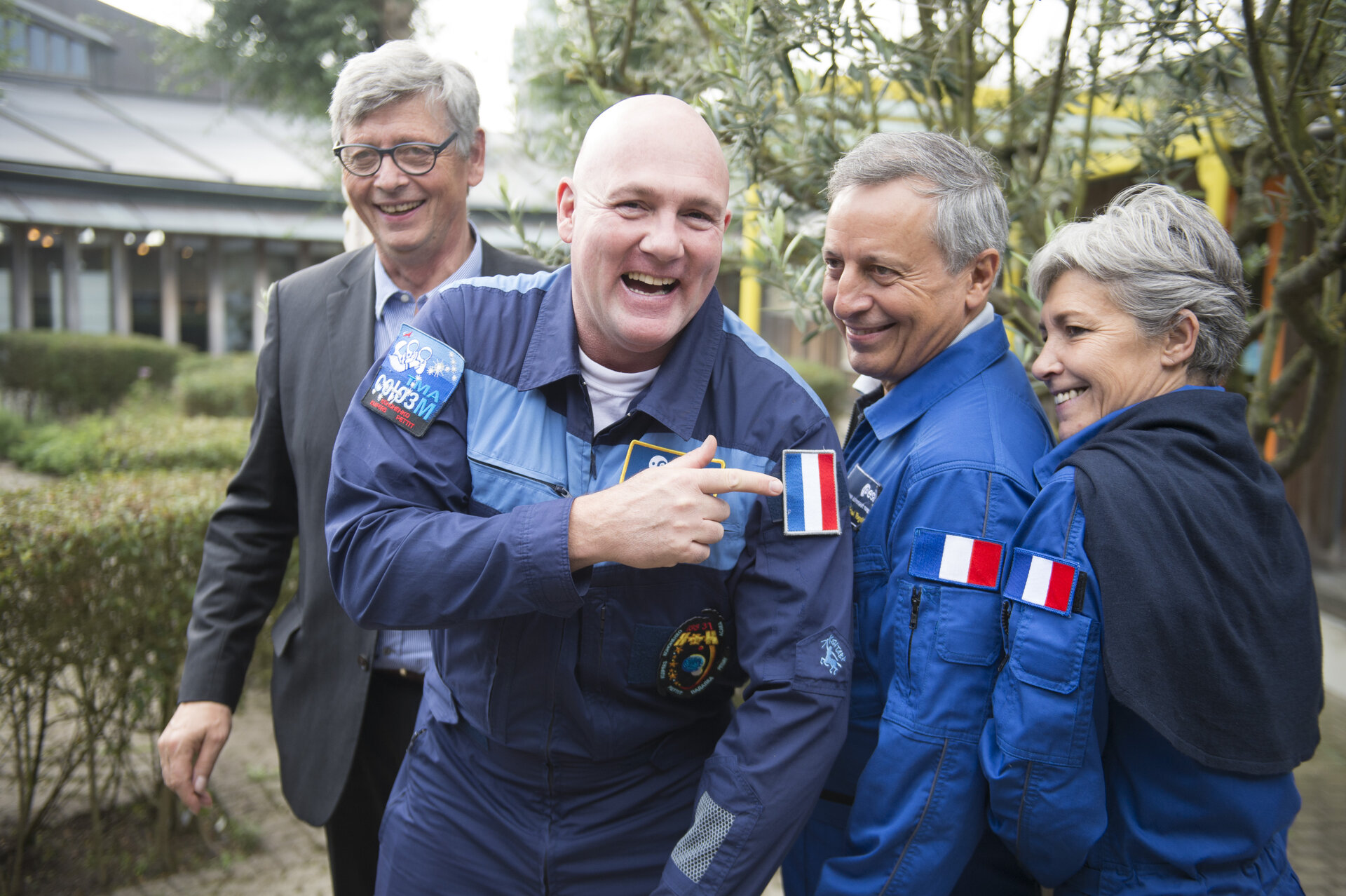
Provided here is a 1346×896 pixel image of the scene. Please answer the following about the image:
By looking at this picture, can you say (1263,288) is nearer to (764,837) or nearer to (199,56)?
(764,837)

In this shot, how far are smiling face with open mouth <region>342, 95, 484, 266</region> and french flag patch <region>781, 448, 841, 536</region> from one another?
1.22 m

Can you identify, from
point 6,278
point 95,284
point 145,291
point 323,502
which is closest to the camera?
point 323,502

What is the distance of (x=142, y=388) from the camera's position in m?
12.2

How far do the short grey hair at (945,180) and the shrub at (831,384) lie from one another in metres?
10.2

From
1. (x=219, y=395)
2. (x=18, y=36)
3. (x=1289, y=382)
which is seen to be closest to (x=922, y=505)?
(x=1289, y=382)

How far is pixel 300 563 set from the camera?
2.17 meters

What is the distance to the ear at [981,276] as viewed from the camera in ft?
5.48

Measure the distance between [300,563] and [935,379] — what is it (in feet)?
4.95

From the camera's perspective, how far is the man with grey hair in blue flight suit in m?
1.36

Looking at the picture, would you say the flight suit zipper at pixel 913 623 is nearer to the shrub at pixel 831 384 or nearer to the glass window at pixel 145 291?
the shrub at pixel 831 384

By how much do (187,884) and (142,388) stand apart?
34.5ft

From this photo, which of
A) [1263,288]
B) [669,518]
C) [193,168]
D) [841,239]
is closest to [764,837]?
[669,518]

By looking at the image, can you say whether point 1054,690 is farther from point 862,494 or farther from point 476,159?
point 476,159

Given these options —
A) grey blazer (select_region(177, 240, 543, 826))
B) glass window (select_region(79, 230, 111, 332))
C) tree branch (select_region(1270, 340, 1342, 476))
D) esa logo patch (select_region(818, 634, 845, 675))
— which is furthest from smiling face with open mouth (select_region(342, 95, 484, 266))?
glass window (select_region(79, 230, 111, 332))
